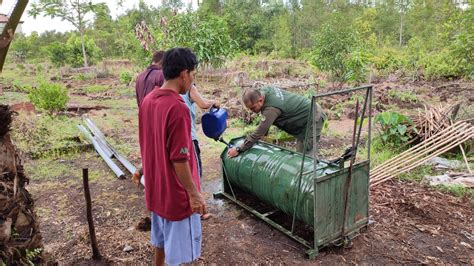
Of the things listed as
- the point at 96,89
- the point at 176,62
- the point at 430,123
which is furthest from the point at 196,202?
the point at 96,89

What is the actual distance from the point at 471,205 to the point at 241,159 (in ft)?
9.46

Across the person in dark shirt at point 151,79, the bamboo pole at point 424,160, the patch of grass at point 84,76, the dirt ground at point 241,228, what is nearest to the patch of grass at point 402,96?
the bamboo pole at point 424,160

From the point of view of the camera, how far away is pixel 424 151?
5.23 meters

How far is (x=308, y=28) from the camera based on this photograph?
24.7 m

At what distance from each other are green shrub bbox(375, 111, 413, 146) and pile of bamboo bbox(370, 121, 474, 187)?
1.55 feet

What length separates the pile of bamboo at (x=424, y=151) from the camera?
15.9 ft

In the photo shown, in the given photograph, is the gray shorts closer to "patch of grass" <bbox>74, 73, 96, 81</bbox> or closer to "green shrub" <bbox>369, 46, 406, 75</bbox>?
"green shrub" <bbox>369, 46, 406, 75</bbox>

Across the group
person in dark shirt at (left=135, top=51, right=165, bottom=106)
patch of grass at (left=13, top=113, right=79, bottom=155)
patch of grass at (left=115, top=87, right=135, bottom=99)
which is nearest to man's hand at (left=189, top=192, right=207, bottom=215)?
person in dark shirt at (left=135, top=51, right=165, bottom=106)

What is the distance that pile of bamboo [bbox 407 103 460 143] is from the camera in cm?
568

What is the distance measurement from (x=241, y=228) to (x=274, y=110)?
1386 mm

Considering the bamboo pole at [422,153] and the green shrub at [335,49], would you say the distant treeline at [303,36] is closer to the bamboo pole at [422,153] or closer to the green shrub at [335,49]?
the green shrub at [335,49]

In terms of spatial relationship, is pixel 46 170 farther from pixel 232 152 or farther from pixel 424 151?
pixel 424 151

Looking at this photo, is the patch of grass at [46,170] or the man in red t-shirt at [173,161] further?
the patch of grass at [46,170]

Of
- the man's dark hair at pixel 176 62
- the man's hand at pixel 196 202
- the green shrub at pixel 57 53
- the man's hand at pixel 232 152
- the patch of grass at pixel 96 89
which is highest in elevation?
the green shrub at pixel 57 53
